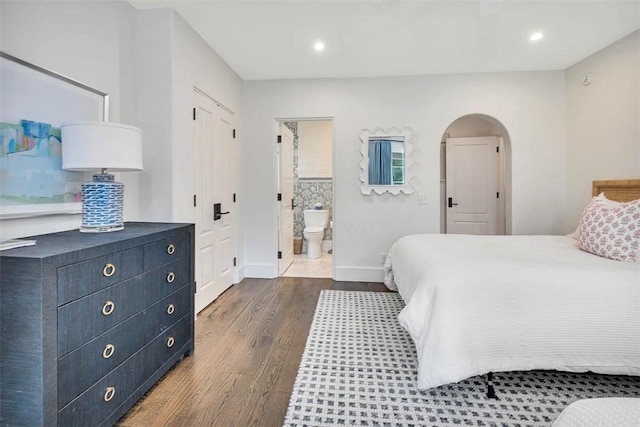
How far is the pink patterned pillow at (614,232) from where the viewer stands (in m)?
1.88

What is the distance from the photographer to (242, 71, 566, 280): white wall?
11.9 ft

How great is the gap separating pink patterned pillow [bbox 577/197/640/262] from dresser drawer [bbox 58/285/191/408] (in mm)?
2771

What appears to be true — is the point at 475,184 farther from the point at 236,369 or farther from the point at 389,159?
the point at 236,369

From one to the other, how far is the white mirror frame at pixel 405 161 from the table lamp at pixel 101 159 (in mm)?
2562

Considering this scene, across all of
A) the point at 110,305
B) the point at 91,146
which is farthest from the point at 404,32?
the point at 110,305

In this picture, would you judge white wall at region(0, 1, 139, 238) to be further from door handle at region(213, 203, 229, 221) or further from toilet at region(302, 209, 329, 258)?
toilet at region(302, 209, 329, 258)

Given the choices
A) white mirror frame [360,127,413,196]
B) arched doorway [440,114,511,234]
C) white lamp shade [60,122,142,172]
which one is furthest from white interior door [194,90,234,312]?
arched doorway [440,114,511,234]

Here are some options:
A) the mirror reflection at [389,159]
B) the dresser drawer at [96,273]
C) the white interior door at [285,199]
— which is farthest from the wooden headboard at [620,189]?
the dresser drawer at [96,273]

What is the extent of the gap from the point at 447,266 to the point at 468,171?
3.40 metres

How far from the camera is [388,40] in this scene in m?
2.85

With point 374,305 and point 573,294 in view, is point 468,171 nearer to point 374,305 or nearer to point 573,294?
point 374,305

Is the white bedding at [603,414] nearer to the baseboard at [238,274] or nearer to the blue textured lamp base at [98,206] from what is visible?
the blue textured lamp base at [98,206]

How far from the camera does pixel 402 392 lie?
5.50 feet

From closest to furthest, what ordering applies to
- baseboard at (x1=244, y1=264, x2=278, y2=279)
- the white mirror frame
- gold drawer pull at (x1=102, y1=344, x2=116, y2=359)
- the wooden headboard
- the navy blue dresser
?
the navy blue dresser < gold drawer pull at (x1=102, y1=344, x2=116, y2=359) < the wooden headboard < the white mirror frame < baseboard at (x1=244, y1=264, x2=278, y2=279)
